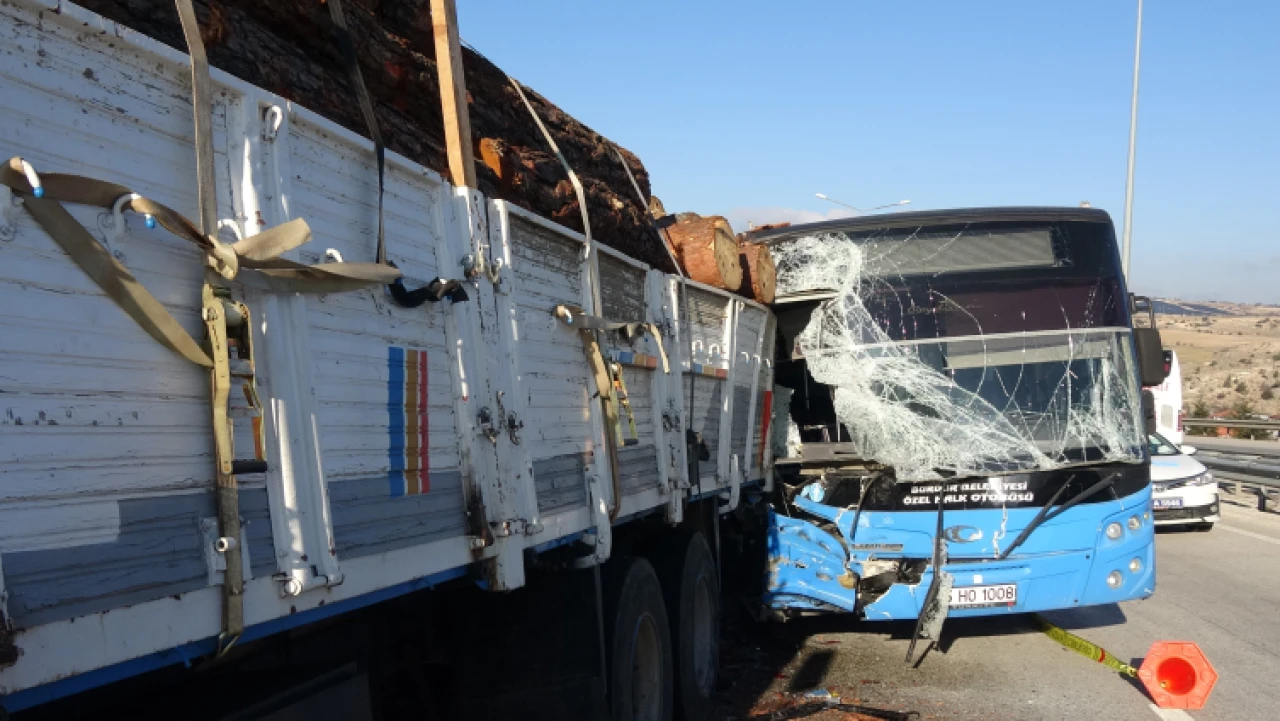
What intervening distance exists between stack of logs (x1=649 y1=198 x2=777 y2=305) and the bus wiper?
252 centimetres

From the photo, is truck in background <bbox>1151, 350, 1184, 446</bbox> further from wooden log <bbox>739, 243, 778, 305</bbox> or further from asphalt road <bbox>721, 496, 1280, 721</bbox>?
wooden log <bbox>739, 243, 778, 305</bbox>

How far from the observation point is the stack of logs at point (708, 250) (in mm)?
7520

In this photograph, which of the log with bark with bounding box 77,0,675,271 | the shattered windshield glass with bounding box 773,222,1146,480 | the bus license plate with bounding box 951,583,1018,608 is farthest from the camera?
the shattered windshield glass with bounding box 773,222,1146,480

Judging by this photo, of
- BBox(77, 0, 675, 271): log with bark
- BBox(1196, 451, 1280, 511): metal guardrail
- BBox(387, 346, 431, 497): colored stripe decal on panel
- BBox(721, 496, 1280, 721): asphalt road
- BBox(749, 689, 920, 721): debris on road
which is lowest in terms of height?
BBox(721, 496, 1280, 721): asphalt road

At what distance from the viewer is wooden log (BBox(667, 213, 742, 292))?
752cm

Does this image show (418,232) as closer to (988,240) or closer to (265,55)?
(265,55)

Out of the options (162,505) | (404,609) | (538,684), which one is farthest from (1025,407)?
(162,505)

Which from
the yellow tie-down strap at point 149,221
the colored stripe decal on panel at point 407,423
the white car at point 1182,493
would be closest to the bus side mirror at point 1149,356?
the colored stripe decal on panel at point 407,423

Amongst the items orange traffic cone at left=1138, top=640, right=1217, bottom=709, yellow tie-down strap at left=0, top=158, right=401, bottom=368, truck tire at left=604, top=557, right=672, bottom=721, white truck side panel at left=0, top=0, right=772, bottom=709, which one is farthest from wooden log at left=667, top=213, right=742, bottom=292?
yellow tie-down strap at left=0, top=158, right=401, bottom=368

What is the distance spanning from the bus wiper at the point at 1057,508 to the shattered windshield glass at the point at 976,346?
18 cm

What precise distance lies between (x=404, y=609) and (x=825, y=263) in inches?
222

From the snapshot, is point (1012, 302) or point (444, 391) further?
point (1012, 302)

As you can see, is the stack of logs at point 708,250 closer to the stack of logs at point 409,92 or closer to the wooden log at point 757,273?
the wooden log at point 757,273

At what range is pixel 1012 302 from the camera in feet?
27.6
